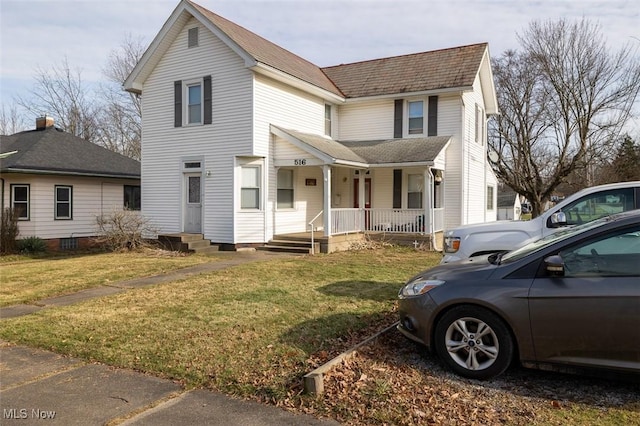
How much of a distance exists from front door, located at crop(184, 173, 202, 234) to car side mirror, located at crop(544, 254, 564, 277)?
45.6ft

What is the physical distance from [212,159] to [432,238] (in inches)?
327

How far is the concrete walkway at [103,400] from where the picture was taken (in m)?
3.66

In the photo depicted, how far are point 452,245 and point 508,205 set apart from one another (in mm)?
57878

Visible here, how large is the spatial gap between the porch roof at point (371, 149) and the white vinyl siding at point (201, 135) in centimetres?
168

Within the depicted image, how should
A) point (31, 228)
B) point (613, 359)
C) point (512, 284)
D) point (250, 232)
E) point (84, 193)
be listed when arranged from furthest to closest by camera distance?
point (84, 193)
point (31, 228)
point (250, 232)
point (512, 284)
point (613, 359)

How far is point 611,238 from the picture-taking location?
4.05 meters

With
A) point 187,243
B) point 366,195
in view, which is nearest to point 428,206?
point 366,195

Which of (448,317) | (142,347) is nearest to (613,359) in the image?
(448,317)

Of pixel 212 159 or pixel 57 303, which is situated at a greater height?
pixel 212 159

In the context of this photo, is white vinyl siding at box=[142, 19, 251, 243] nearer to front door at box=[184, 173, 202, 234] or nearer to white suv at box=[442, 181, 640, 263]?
front door at box=[184, 173, 202, 234]

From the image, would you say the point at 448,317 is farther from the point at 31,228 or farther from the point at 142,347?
the point at 31,228

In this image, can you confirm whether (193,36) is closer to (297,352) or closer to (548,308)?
(297,352)

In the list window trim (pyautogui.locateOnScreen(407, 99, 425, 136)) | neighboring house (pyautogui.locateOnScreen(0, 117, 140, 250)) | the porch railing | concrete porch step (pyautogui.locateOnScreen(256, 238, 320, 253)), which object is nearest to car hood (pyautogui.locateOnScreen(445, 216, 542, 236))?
concrete porch step (pyautogui.locateOnScreen(256, 238, 320, 253))

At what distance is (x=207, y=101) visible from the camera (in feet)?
52.6
